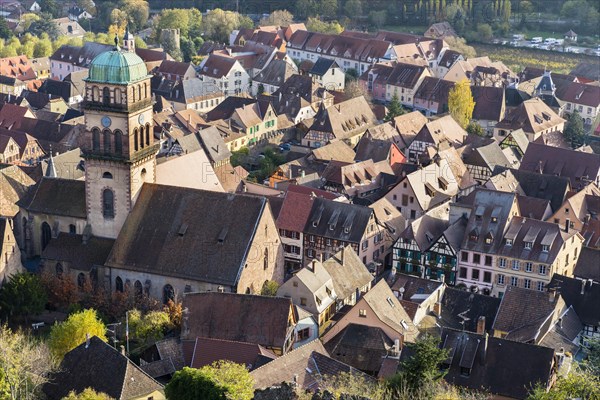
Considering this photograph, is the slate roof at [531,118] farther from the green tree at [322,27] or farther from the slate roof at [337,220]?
the green tree at [322,27]

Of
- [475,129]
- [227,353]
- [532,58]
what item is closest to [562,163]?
[475,129]

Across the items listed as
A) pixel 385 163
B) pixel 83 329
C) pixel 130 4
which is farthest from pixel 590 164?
pixel 130 4

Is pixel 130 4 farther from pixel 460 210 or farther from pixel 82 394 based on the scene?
pixel 82 394

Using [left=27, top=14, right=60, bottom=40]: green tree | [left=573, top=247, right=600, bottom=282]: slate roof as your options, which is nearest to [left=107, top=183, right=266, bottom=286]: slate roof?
[left=573, top=247, right=600, bottom=282]: slate roof

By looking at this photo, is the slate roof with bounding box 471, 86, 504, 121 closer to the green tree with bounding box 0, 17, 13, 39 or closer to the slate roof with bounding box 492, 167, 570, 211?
the slate roof with bounding box 492, 167, 570, 211

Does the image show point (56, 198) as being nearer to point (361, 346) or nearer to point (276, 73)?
point (361, 346)

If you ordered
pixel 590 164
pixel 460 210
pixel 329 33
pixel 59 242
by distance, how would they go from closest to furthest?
pixel 59 242, pixel 460 210, pixel 590 164, pixel 329 33
